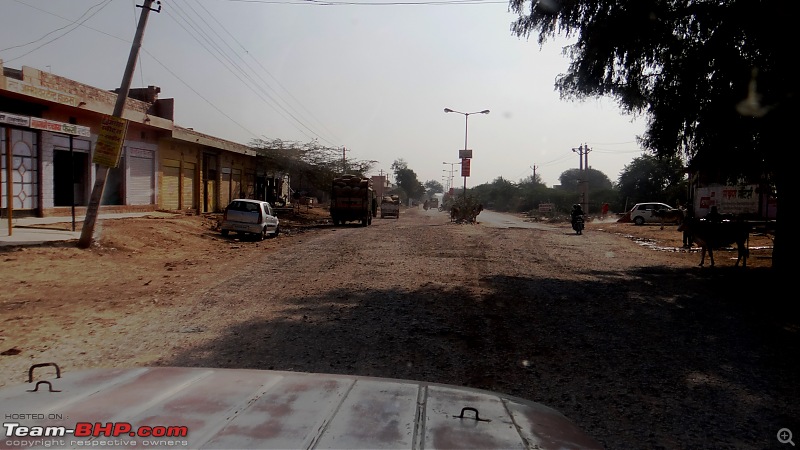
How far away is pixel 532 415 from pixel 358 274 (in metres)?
10.1

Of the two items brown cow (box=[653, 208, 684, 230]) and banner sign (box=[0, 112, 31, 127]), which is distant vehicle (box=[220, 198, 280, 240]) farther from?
brown cow (box=[653, 208, 684, 230])

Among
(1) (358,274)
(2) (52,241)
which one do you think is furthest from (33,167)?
(1) (358,274)

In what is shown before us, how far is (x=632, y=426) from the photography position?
428cm

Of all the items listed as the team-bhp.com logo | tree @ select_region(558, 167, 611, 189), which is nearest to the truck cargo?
the team-bhp.com logo

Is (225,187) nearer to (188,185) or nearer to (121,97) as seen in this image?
(188,185)

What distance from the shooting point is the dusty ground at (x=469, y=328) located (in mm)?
4910

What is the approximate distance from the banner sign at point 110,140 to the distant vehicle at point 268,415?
13338 millimetres

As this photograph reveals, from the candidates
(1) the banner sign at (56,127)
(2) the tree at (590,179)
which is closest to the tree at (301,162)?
(1) the banner sign at (56,127)

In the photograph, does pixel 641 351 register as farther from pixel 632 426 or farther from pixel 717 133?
pixel 717 133

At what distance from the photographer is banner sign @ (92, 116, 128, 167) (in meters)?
14.0

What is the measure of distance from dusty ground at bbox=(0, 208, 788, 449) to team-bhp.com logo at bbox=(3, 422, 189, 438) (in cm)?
331

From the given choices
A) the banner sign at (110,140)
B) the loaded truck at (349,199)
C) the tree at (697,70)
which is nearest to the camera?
the tree at (697,70)

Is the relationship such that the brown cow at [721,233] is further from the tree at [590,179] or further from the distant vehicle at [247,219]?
the tree at [590,179]

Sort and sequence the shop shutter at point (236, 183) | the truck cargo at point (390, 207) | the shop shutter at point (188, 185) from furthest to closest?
the truck cargo at point (390, 207) → the shop shutter at point (236, 183) → the shop shutter at point (188, 185)
